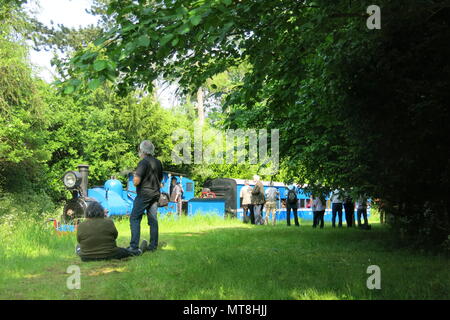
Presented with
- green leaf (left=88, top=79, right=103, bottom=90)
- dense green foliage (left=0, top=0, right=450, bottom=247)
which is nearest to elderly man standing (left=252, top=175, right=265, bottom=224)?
dense green foliage (left=0, top=0, right=450, bottom=247)

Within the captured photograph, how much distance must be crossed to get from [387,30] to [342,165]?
3.61m

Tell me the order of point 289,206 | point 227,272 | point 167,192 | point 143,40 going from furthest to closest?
1. point 167,192
2. point 289,206
3. point 227,272
4. point 143,40

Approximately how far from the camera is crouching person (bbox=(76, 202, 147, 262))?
6555mm

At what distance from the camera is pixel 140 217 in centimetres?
764

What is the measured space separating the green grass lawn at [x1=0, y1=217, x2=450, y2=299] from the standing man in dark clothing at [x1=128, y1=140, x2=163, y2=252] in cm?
46

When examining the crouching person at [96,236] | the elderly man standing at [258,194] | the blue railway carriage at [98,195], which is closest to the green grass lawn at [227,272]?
the crouching person at [96,236]

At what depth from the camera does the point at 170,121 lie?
30.5 meters

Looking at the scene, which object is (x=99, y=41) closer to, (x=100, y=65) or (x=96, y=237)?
(x=100, y=65)

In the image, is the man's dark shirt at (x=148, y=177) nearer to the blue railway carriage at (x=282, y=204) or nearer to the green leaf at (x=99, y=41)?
the green leaf at (x=99, y=41)

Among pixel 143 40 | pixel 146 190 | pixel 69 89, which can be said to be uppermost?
pixel 143 40

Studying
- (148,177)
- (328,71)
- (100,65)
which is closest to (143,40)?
(100,65)

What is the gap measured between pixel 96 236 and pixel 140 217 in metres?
1.11
